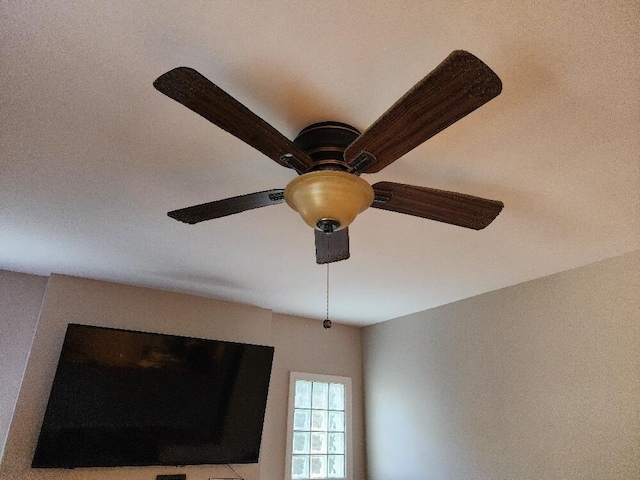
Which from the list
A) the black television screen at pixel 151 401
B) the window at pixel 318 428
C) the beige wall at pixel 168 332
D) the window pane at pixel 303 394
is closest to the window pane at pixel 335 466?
the window at pixel 318 428

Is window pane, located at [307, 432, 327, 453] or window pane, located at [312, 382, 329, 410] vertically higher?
window pane, located at [312, 382, 329, 410]

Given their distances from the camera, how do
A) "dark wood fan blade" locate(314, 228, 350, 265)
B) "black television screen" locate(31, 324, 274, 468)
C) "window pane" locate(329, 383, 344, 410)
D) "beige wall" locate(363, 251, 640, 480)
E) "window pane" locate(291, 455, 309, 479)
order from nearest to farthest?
"dark wood fan blade" locate(314, 228, 350, 265), "beige wall" locate(363, 251, 640, 480), "black television screen" locate(31, 324, 274, 468), "window pane" locate(291, 455, 309, 479), "window pane" locate(329, 383, 344, 410)

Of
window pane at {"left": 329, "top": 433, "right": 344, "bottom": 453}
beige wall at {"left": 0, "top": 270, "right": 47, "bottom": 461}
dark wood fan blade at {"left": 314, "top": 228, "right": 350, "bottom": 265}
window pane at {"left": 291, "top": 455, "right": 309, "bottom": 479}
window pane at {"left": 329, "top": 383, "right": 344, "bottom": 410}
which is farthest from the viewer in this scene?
window pane at {"left": 329, "top": 383, "right": 344, "bottom": 410}

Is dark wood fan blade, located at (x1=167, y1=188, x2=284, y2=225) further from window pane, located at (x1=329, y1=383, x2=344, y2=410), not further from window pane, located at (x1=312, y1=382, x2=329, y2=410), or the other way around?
window pane, located at (x1=329, y1=383, x2=344, y2=410)

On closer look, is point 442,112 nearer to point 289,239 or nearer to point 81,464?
point 289,239

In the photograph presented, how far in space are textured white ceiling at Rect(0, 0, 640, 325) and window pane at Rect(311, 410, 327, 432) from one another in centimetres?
195

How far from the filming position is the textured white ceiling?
115cm

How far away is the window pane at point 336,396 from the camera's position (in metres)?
4.23

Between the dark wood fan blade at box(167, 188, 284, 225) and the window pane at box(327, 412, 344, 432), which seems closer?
the dark wood fan blade at box(167, 188, 284, 225)

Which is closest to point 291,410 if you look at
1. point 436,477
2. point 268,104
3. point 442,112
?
point 436,477

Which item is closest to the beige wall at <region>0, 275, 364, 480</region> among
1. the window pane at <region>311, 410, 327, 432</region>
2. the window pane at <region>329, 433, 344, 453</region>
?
the window pane at <region>329, 433, 344, 453</region>

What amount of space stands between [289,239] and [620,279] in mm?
2044

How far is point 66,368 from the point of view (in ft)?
9.24

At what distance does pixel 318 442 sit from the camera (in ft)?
13.1
